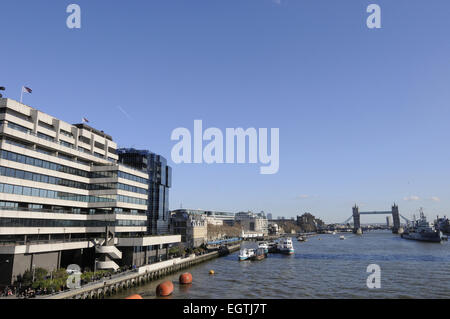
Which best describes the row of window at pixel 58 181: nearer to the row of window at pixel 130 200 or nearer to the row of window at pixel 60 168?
the row of window at pixel 60 168

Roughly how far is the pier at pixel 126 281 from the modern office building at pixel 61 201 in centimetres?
603

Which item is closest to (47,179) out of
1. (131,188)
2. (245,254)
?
(131,188)

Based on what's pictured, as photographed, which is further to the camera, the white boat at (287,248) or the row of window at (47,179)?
the white boat at (287,248)

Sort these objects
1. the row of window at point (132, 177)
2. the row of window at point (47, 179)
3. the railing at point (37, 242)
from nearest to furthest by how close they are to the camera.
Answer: the railing at point (37, 242) < the row of window at point (47, 179) < the row of window at point (132, 177)

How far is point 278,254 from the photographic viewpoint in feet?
465

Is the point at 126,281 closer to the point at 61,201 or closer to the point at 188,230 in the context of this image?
the point at 61,201

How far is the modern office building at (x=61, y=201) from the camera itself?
2208 inches

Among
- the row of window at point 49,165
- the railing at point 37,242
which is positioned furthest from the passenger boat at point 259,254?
the railing at point 37,242

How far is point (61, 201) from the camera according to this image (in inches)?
2682

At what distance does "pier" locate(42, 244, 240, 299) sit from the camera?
48.1 metres

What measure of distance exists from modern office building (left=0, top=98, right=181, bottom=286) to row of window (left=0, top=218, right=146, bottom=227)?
179 mm

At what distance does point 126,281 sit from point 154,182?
93419 millimetres

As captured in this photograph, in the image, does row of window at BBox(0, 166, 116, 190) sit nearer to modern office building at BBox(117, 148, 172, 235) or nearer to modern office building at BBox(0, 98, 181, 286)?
modern office building at BBox(0, 98, 181, 286)
